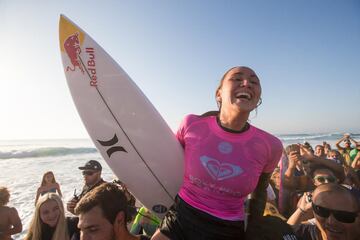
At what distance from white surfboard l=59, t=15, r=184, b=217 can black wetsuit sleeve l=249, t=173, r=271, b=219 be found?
774 millimetres

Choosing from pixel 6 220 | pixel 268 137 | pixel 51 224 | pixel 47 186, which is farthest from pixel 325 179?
pixel 47 186

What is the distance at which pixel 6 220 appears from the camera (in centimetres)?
371

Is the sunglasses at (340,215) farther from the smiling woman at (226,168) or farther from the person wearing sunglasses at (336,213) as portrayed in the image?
the smiling woman at (226,168)

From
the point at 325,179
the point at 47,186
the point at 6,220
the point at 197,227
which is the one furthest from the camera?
the point at 47,186

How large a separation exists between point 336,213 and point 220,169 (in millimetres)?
855

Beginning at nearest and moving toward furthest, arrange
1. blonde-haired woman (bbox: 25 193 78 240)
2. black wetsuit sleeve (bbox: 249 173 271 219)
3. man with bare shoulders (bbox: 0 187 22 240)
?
1. black wetsuit sleeve (bbox: 249 173 271 219)
2. blonde-haired woman (bbox: 25 193 78 240)
3. man with bare shoulders (bbox: 0 187 22 240)

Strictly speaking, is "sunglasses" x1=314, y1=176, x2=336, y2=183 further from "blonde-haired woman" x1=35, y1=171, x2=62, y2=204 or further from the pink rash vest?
"blonde-haired woman" x1=35, y1=171, x2=62, y2=204

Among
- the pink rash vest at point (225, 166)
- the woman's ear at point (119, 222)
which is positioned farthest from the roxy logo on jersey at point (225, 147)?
the woman's ear at point (119, 222)

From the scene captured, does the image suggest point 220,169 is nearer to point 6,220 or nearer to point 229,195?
point 229,195

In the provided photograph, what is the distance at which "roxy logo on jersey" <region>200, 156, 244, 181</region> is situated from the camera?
152cm

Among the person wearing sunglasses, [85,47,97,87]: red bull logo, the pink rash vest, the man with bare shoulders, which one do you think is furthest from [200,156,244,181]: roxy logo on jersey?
the man with bare shoulders

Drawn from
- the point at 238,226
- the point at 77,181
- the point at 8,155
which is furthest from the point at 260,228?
the point at 8,155

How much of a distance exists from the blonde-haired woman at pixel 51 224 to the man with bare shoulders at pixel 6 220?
1.31 meters

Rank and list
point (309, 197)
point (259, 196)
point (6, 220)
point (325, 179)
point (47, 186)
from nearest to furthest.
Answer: point (259, 196), point (309, 197), point (325, 179), point (6, 220), point (47, 186)
